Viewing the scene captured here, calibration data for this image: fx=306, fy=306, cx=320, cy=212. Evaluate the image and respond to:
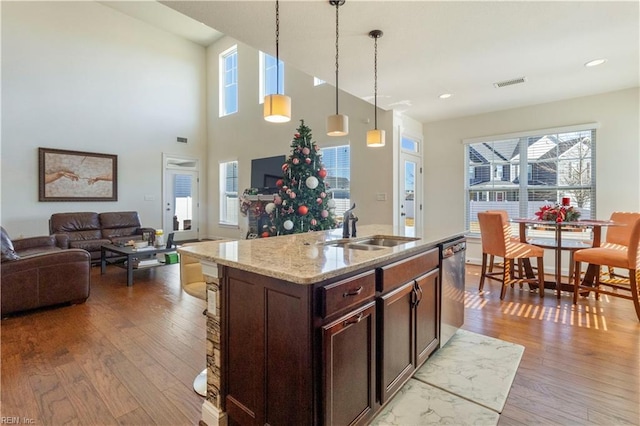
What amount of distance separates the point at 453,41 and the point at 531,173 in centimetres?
313

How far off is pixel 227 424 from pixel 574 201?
545 centimetres

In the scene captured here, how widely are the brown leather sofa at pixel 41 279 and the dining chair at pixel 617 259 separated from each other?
17.7 ft

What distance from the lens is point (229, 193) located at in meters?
8.31

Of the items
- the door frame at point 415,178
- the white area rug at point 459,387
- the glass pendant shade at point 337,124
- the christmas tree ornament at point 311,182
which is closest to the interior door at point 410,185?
the door frame at point 415,178

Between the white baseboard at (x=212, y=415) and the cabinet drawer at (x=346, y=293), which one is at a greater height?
→ the cabinet drawer at (x=346, y=293)

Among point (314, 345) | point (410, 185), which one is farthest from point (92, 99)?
point (314, 345)

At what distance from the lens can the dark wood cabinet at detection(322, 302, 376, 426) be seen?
1.25 meters

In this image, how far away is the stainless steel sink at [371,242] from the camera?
2132 mm

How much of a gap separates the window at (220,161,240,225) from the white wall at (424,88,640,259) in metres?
4.82

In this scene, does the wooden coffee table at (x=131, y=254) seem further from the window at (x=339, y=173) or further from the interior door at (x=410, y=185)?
the interior door at (x=410, y=185)

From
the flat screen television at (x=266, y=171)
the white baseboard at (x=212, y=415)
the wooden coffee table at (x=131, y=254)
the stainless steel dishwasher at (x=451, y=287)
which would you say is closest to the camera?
the white baseboard at (x=212, y=415)

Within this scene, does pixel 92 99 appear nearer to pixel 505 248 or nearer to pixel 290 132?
pixel 290 132

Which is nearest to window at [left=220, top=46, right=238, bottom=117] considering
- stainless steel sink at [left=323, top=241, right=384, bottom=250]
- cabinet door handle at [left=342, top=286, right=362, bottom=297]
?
stainless steel sink at [left=323, top=241, right=384, bottom=250]

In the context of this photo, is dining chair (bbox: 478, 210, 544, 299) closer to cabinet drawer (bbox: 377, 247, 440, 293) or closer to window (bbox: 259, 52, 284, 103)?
cabinet drawer (bbox: 377, 247, 440, 293)
